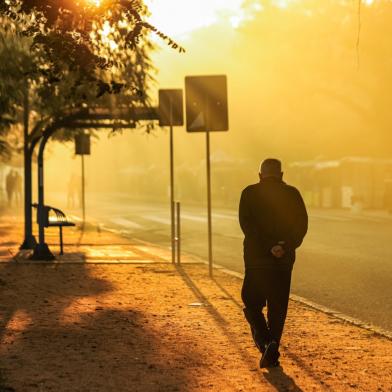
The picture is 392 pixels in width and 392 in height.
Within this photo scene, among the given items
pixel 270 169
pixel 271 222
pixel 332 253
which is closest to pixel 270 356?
pixel 271 222

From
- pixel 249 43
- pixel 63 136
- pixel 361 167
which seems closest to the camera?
pixel 63 136

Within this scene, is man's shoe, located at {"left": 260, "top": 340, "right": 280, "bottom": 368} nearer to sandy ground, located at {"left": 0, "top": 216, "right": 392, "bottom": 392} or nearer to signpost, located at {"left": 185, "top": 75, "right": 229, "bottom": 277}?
sandy ground, located at {"left": 0, "top": 216, "right": 392, "bottom": 392}

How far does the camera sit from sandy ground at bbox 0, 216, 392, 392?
575 cm

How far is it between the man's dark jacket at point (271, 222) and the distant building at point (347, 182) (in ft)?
103

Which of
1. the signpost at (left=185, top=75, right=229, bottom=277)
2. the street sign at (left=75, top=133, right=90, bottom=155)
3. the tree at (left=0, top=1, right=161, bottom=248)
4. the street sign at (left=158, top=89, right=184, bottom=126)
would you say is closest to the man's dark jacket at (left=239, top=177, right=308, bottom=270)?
the signpost at (left=185, top=75, right=229, bottom=277)

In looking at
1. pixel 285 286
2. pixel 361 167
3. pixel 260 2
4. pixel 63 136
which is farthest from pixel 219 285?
pixel 260 2

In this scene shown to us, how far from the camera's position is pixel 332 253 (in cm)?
1625

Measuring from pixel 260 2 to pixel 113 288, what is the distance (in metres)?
35.8

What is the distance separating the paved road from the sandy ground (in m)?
0.92

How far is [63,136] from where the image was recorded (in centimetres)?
2034

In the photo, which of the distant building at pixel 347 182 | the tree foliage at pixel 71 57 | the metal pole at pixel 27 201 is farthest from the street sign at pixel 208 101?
the distant building at pixel 347 182

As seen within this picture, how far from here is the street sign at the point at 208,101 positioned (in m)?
11.5

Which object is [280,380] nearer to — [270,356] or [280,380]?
[280,380]

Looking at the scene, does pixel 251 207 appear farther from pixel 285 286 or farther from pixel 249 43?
pixel 249 43
